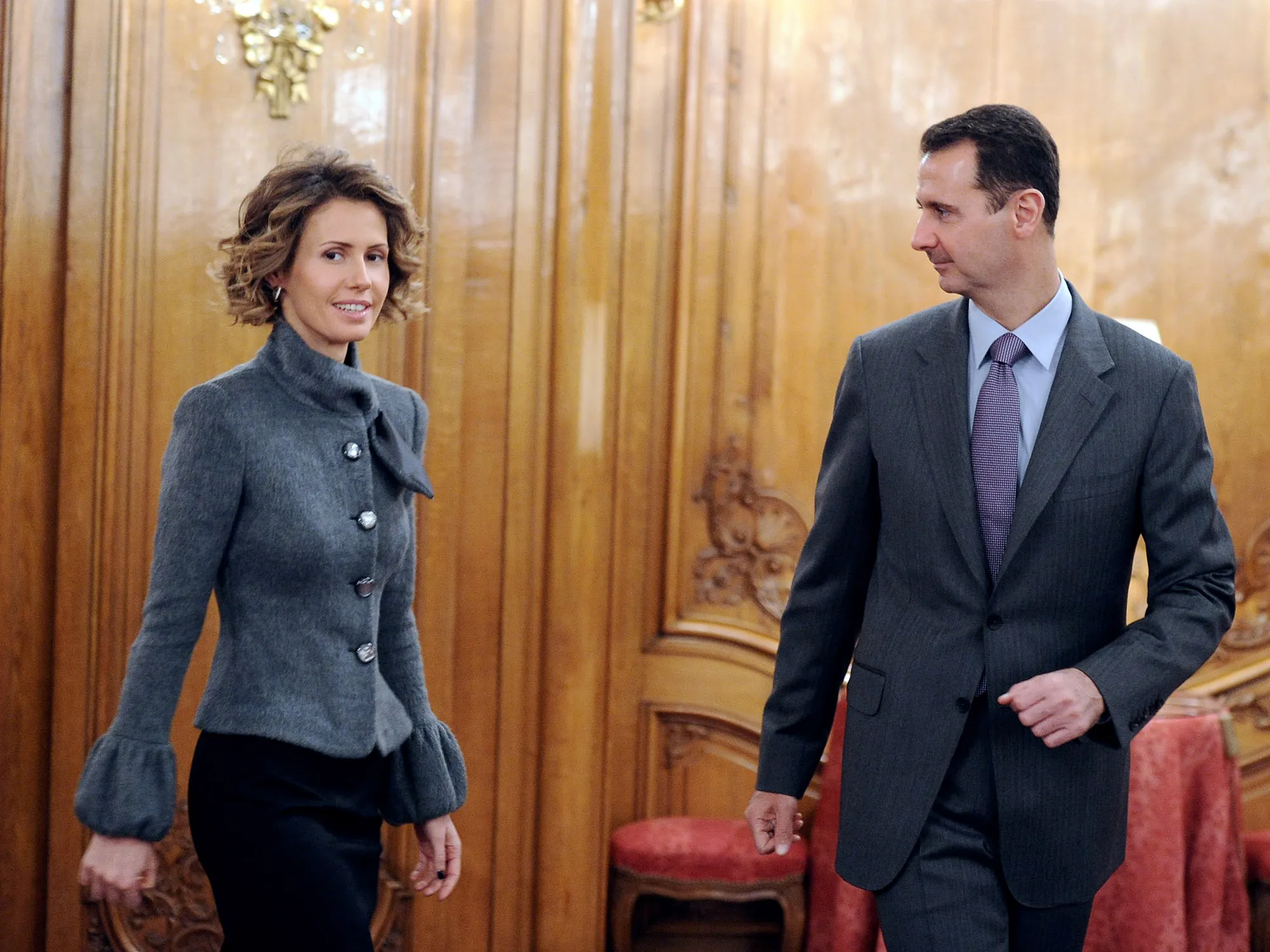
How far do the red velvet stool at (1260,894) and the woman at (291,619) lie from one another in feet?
7.81

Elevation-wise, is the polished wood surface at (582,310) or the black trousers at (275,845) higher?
the polished wood surface at (582,310)

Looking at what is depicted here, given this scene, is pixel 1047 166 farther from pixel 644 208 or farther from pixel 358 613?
pixel 644 208

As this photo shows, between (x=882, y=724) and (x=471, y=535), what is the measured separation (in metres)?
1.82

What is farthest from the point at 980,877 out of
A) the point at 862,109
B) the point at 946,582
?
the point at 862,109

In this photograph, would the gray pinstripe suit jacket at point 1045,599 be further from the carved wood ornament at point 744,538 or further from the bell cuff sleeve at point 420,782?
the carved wood ornament at point 744,538

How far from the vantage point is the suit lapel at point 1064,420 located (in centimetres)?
180

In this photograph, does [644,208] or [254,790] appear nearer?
[254,790]

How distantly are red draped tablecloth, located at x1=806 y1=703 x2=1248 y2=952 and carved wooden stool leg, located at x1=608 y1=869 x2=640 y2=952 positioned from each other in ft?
1.71

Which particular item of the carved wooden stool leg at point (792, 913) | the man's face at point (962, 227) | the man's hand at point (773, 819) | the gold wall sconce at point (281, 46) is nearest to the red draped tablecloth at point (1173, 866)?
the carved wooden stool leg at point (792, 913)

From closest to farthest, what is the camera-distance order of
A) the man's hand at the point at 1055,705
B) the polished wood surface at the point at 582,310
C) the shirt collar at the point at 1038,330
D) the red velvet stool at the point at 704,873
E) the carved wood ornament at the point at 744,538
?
1. the man's hand at the point at 1055,705
2. the shirt collar at the point at 1038,330
3. the polished wood surface at the point at 582,310
4. the red velvet stool at the point at 704,873
5. the carved wood ornament at the point at 744,538

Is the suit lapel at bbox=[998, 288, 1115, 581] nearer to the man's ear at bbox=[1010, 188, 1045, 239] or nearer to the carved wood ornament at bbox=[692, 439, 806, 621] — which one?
the man's ear at bbox=[1010, 188, 1045, 239]

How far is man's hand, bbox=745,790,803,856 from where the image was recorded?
6.46ft

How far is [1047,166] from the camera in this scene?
194cm

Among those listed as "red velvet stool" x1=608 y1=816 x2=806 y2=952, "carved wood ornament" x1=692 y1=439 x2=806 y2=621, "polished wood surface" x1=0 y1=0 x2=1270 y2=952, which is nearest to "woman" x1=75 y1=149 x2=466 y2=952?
"polished wood surface" x1=0 y1=0 x2=1270 y2=952
